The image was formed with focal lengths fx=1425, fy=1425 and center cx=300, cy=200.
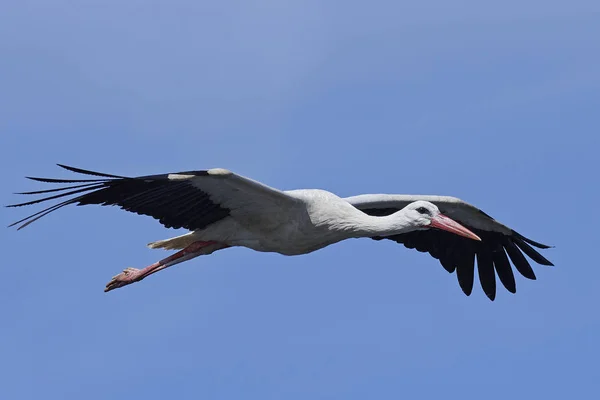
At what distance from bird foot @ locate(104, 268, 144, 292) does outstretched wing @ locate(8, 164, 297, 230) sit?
51.3 inches

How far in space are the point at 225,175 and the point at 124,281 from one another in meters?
2.75

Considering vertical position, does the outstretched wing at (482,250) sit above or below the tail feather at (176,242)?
below

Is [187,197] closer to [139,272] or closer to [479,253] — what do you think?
[139,272]

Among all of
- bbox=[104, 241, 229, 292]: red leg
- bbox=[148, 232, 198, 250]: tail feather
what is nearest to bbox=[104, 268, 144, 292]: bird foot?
bbox=[104, 241, 229, 292]: red leg

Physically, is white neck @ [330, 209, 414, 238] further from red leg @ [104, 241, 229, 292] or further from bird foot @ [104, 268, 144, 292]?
bird foot @ [104, 268, 144, 292]

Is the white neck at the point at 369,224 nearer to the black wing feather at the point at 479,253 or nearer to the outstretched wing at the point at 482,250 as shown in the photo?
the outstretched wing at the point at 482,250

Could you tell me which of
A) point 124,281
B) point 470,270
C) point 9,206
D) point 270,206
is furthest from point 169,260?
point 470,270

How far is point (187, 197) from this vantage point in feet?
50.2

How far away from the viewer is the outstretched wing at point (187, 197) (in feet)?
47.9

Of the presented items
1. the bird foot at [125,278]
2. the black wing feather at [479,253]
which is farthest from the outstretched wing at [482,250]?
the bird foot at [125,278]

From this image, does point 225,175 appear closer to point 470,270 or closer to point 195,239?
point 195,239

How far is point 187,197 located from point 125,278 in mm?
1970

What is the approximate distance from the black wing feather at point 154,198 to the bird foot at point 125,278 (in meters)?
1.27

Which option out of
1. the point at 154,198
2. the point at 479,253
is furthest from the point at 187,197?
the point at 479,253
